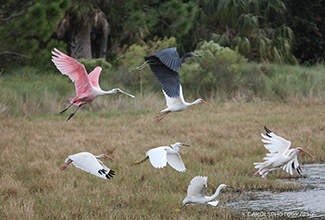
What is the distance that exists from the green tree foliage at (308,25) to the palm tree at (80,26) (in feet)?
41.5

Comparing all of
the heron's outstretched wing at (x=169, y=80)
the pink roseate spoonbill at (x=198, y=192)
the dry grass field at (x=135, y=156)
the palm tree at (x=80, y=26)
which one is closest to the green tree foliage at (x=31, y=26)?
the dry grass field at (x=135, y=156)

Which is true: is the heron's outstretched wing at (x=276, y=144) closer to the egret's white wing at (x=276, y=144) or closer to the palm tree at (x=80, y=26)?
the egret's white wing at (x=276, y=144)

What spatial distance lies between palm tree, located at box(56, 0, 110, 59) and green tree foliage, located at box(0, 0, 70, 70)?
2.91 metres

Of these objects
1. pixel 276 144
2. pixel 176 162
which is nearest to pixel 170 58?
pixel 176 162

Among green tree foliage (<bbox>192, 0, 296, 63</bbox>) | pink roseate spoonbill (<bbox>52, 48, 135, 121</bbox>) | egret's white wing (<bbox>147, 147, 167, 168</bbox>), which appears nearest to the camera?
egret's white wing (<bbox>147, 147, 167, 168</bbox>)

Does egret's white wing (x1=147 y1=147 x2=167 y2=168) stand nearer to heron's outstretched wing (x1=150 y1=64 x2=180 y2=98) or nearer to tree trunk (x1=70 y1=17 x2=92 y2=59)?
heron's outstretched wing (x1=150 y1=64 x2=180 y2=98)

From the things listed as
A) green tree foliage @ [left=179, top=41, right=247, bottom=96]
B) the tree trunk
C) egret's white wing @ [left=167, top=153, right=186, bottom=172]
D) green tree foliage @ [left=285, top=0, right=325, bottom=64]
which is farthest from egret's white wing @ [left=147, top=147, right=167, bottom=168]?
green tree foliage @ [left=285, top=0, right=325, bottom=64]

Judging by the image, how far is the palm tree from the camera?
1472cm

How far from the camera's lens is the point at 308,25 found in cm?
2294

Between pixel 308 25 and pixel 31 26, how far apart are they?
17746 millimetres

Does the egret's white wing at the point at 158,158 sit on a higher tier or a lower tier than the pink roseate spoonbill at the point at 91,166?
higher

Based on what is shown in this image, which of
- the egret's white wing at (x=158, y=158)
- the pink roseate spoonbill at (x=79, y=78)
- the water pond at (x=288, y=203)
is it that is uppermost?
the pink roseate spoonbill at (x=79, y=78)

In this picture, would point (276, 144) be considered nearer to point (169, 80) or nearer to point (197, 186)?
point (197, 186)

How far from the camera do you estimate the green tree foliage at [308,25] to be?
23.2 metres
